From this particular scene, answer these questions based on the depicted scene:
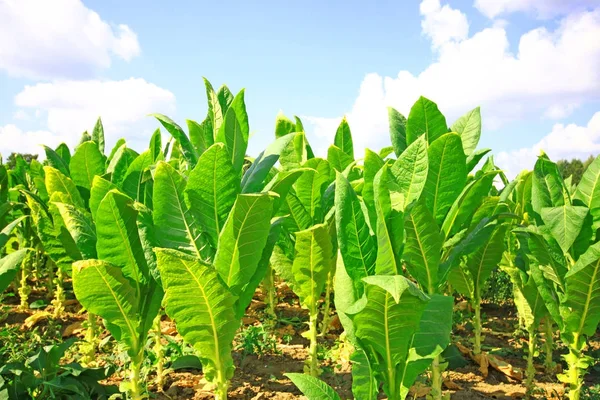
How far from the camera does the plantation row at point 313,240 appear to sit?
6.91 ft

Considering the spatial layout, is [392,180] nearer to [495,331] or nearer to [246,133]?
[246,133]

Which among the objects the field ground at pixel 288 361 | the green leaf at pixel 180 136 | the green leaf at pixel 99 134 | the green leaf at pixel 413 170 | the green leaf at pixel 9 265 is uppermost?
the green leaf at pixel 99 134

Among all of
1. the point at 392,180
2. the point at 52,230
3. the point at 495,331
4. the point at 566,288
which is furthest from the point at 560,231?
the point at 52,230

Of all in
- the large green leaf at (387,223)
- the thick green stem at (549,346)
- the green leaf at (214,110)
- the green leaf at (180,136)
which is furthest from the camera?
the thick green stem at (549,346)

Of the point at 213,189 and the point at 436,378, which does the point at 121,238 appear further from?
the point at 436,378

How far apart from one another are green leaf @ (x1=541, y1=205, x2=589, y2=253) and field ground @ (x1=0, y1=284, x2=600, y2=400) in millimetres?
1121

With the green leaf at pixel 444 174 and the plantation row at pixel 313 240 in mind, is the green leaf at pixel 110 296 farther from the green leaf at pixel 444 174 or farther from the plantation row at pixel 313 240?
the green leaf at pixel 444 174

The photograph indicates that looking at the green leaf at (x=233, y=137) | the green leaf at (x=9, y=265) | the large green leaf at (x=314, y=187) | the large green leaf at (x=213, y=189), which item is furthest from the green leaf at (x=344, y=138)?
the green leaf at (x=9, y=265)

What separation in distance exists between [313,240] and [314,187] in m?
0.43

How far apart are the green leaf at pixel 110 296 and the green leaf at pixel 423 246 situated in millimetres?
1406

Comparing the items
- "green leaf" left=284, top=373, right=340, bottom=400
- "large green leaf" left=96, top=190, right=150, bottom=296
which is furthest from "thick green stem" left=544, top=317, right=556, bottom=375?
"large green leaf" left=96, top=190, right=150, bottom=296

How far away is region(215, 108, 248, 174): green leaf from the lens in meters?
2.40

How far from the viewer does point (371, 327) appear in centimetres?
208

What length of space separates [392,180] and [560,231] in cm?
126
